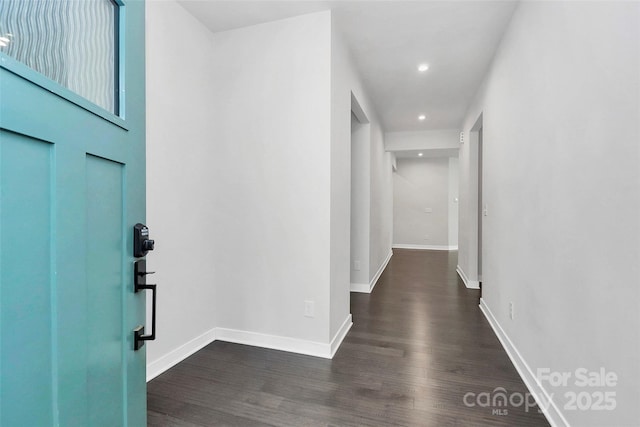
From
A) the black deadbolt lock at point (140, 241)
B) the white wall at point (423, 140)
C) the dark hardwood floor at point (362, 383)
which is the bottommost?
the dark hardwood floor at point (362, 383)

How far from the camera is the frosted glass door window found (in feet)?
2.36

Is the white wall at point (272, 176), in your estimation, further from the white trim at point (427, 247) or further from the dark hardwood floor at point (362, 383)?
the white trim at point (427, 247)

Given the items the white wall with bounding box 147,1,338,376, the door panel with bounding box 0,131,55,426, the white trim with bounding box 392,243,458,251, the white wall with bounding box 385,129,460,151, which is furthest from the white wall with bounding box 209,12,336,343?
the white trim with bounding box 392,243,458,251

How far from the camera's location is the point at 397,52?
2881mm

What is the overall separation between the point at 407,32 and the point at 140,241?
2.63 meters

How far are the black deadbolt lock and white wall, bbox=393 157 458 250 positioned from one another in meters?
8.02

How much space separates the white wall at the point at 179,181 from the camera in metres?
2.01

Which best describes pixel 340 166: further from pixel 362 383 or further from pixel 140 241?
pixel 140 241

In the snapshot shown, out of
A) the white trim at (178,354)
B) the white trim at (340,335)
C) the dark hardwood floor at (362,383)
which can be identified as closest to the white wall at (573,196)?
the dark hardwood floor at (362,383)

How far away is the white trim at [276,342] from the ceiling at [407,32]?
2.56 meters

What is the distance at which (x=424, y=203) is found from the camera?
27.3 feet

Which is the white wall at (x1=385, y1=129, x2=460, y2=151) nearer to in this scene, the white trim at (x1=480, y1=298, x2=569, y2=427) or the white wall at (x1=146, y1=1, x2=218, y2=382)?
the white trim at (x1=480, y1=298, x2=569, y2=427)

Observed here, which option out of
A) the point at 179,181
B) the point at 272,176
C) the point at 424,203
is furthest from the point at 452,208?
the point at 179,181

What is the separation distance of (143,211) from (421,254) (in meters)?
7.06
